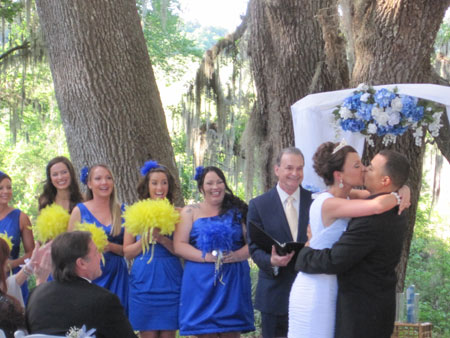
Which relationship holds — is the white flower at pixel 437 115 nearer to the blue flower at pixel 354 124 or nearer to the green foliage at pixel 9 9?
the blue flower at pixel 354 124

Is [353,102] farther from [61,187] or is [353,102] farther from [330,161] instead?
[61,187]

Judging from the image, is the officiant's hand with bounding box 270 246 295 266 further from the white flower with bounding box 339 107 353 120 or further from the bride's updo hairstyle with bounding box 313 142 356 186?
the white flower with bounding box 339 107 353 120

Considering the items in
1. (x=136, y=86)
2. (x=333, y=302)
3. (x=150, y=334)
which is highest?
(x=136, y=86)

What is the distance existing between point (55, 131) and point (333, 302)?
1726 cm

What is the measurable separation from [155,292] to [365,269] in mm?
1934

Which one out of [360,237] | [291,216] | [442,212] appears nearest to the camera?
[360,237]

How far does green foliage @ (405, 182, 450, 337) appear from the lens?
9.54 meters

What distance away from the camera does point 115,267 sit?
5.11 meters

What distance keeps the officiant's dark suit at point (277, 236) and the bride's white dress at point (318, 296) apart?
0.79 metres

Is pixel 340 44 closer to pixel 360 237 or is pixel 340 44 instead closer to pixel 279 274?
pixel 279 274

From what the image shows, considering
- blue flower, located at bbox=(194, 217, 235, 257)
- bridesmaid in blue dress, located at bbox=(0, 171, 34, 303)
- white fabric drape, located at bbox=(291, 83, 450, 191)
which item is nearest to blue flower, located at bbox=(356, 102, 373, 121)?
white fabric drape, located at bbox=(291, 83, 450, 191)

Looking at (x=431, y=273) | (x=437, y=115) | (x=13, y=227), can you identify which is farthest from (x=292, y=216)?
(x=431, y=273)

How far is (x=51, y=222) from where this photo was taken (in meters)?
5.11

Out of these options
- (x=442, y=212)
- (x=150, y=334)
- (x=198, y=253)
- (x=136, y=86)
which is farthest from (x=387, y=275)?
(x=442, y=212)
